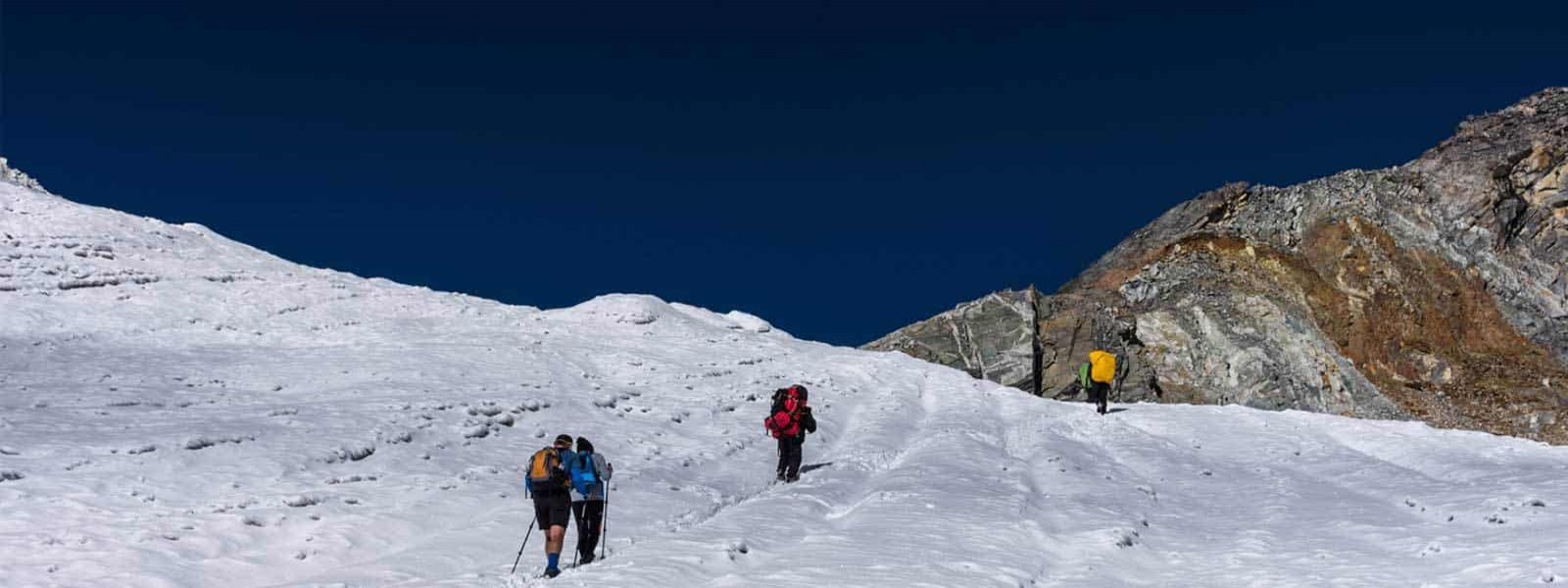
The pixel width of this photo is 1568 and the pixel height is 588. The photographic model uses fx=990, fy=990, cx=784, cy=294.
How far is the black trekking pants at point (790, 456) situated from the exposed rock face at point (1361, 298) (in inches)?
748

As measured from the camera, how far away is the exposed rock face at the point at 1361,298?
4028 cm

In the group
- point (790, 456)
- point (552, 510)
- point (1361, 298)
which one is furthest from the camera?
point (1361, 298)

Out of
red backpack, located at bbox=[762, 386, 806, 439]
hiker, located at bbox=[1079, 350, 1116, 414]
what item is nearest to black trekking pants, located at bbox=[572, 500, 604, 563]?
red backpack, located at bbox=[762, 386, 806, 439]

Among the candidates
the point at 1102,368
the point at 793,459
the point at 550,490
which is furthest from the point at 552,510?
the point at 1102,368

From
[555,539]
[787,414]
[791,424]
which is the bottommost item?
[555,539]

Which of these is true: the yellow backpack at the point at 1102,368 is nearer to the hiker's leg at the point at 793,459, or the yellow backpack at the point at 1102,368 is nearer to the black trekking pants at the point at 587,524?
the hiker's leg at the point at 793,459

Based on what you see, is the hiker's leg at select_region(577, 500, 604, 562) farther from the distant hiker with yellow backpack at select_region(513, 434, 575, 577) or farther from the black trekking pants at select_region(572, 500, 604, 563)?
the distant hiker with yellow backpack at select_region(513, 434, 575, 577)

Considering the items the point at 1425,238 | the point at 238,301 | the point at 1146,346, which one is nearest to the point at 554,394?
the point at 238,301

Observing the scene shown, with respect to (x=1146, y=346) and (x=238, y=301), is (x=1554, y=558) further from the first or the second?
(x=238, y=301)

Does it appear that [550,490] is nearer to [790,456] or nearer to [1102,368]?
[790,456]

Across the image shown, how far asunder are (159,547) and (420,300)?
30959mm

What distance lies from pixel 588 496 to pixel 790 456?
25.3 feet

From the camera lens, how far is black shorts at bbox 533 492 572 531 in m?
13.6

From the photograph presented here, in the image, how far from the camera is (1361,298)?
147 ft
